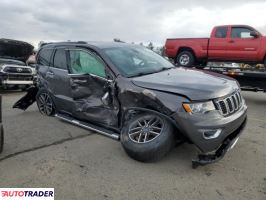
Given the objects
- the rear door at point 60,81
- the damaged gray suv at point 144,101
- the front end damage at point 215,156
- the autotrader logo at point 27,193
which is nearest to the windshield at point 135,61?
the damaged gray suv at point 144,101

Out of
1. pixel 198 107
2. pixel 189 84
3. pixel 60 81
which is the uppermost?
pixel 189 84

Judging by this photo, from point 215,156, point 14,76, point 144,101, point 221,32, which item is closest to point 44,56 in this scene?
point 144,101

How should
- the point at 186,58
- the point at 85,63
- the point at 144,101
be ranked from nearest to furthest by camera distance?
the point at 144,101 → the point at 85,63 → the point at 186,58

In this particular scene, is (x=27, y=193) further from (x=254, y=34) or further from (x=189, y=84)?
(x=254, y=34)

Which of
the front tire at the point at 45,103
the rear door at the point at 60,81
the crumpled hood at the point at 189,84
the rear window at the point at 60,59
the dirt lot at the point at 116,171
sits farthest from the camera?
the front tire at the point at 45,103

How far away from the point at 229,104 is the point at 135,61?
177cm

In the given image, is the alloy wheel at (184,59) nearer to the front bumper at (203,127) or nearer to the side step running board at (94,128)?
the side step running board at (94,128)

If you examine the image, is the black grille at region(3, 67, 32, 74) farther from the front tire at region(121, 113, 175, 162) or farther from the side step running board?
the front tire at region(121, 113, 175, 162)

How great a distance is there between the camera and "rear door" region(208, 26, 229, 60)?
33.4ft

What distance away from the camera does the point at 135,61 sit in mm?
4852

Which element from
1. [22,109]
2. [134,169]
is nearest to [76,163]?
[134,169]

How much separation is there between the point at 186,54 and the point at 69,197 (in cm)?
883

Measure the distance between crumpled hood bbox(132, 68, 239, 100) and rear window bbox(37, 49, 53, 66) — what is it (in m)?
2.78

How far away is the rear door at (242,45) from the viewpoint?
9602 mm
